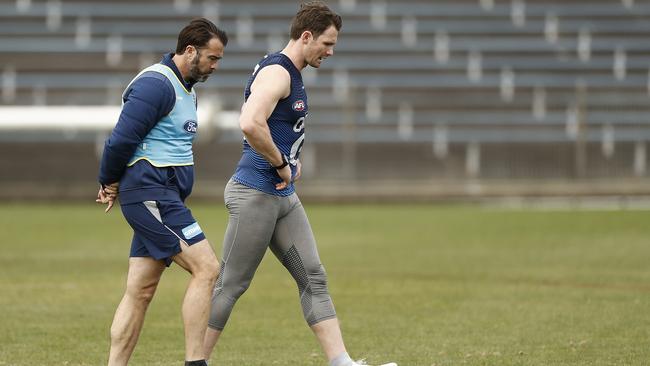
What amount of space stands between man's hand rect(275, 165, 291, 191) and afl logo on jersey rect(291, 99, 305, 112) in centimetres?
31

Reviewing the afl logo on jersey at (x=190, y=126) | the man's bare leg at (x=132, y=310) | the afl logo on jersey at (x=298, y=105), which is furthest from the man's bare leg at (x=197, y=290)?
the afl logo on jersey at (x=298, y=105)

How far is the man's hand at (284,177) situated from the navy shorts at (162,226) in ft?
1.67

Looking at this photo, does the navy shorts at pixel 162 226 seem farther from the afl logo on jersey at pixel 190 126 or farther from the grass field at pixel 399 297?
the grass field at pixel 399 297

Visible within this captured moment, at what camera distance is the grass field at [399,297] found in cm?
761

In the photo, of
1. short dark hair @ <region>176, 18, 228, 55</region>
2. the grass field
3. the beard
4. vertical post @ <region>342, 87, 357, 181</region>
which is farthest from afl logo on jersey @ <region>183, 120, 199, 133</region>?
vertical post @ <region>342, 87, 357, 181</region>

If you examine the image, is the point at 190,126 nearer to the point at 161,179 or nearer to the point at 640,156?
the point at 161,179

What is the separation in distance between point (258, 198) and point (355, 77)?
25561 millimetres

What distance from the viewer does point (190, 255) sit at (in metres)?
6.17

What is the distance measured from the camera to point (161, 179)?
6.18 metres

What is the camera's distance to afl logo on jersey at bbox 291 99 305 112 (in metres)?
6.29

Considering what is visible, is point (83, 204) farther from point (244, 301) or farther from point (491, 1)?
point (244, 301)

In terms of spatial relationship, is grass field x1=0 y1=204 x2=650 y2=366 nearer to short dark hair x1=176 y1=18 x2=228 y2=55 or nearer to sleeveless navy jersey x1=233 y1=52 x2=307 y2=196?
sleeveless navy jersey x1=233 y1=52 x2=307 y2=196

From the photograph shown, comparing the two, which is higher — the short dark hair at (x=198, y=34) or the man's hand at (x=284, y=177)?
the short dark hair at (x=198, y=34)

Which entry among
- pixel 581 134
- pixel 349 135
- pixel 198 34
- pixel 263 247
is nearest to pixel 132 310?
pixel 263 247
